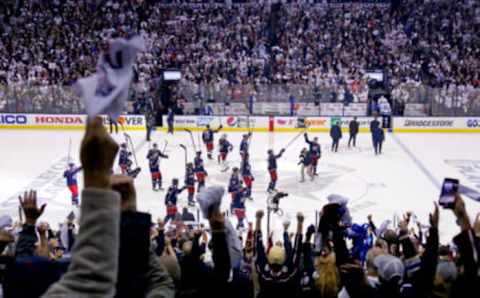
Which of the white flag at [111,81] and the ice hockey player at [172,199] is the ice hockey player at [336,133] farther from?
the white flag at [111,81]

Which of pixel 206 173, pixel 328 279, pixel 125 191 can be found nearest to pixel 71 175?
pixel 206 173

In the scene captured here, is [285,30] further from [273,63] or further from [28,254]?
[28,254]

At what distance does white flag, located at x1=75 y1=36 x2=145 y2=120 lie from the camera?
171 centimetres

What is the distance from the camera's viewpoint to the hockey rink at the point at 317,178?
14320 mm

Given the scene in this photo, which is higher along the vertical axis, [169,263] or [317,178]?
[169,263]

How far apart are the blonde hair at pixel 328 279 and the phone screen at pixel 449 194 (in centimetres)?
124

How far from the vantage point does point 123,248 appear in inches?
84.0

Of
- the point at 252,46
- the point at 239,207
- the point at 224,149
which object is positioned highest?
the point at 252,46

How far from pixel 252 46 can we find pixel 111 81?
92.0 ft

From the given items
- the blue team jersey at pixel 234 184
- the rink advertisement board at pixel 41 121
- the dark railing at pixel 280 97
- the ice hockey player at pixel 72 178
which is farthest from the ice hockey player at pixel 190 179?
the rink advertisement board at pixel 41 121

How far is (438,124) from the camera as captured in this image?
78.4ft

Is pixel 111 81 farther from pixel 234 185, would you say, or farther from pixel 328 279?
pixel 234 185

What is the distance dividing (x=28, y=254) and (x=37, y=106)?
22.3 metres

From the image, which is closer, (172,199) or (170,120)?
(172,199)
